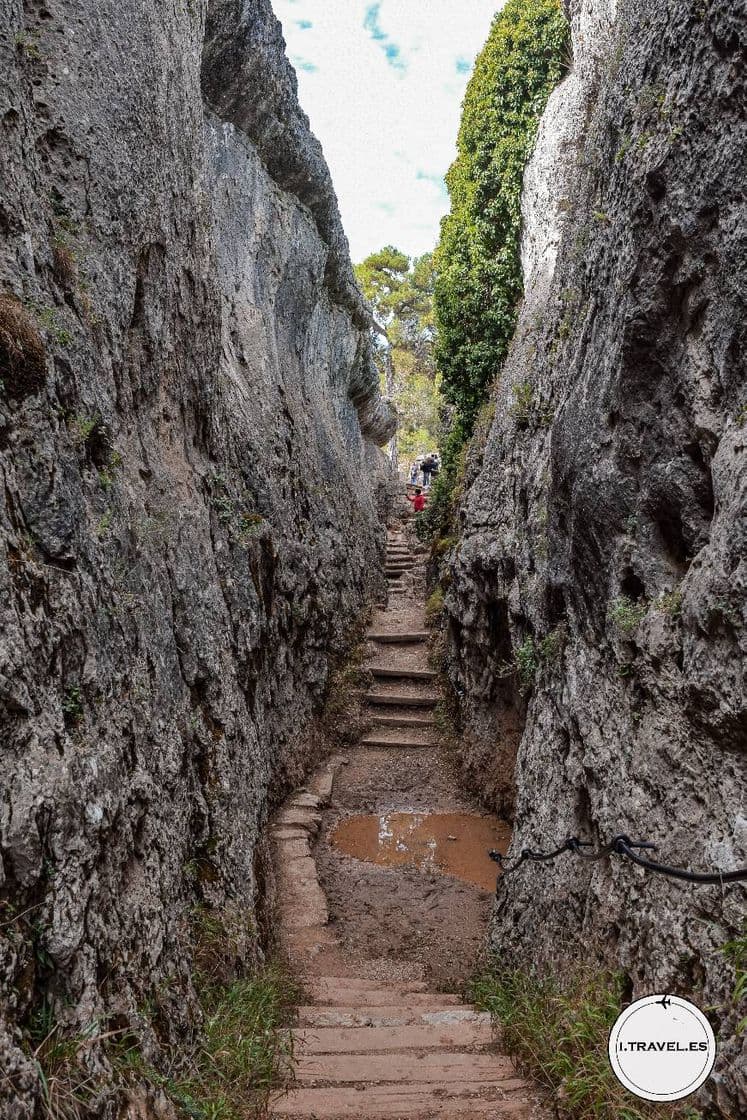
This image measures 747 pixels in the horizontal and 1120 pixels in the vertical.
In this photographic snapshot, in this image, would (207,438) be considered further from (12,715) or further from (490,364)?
(490,364)

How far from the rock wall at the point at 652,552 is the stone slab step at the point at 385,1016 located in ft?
2.25

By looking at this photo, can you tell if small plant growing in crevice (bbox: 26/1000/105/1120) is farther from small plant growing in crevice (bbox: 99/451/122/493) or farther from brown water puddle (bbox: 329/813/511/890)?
brown water puddle (bbox: 329/813/511/890)

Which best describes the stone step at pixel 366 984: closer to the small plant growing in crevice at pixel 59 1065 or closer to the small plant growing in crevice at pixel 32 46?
the small plant growing in crevice at pixel 59 1065

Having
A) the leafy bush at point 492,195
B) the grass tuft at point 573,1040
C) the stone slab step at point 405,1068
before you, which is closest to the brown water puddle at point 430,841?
the grass tuft at point 573,1040

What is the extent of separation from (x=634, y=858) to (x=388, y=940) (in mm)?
4536

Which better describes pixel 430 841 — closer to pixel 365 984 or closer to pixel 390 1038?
pixel 365 984

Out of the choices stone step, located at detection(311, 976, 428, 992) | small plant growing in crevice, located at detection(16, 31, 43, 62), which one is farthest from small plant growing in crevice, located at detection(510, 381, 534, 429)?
stone step, located at detection(311, 976, 428, 992)

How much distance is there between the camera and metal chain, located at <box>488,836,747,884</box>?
2.68 meters

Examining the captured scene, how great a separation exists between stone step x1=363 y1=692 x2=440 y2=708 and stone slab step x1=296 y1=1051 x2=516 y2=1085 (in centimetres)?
815

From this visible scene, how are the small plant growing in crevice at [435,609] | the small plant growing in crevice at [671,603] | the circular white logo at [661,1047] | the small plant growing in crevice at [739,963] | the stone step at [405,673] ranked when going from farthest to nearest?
the small plant growing in crevice at [435,609], the stone step at [405,673], the small plant growing in crevice at [671,603], the small plant growing in crevice at [739,963], the circular white logo at [661,1047]

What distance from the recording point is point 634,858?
Result: 323 cm

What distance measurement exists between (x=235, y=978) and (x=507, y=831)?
535 cm

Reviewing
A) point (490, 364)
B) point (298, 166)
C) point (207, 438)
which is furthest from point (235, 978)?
point (298, 166)

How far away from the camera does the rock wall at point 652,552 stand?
3.27 meters
